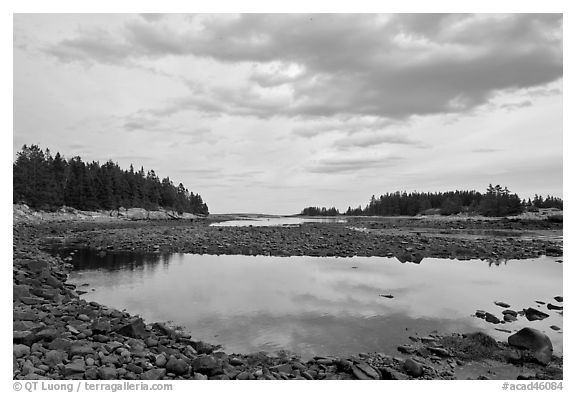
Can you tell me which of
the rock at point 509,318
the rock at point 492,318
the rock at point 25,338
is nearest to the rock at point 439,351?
the rock at point 492,318

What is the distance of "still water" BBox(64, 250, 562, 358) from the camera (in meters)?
10.1

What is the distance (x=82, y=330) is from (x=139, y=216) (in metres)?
97.2

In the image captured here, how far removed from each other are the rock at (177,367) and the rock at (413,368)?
4.89 meters

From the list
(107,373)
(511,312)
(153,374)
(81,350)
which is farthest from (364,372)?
(511,312)

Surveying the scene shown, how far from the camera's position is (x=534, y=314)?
1230 centimetres

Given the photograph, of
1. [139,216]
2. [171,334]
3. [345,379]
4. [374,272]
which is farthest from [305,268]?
[139,216]

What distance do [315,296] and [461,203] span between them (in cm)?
14737

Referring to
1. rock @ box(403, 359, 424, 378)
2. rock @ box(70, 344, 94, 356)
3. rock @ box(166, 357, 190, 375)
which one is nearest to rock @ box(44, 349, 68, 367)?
rock @ box(70, 344, 94, 356)

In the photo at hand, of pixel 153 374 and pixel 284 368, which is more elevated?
pixel 153 374

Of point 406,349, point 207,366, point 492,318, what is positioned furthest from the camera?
point 492,318

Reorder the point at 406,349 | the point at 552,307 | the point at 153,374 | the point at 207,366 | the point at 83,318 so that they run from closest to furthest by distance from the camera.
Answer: the point at 153,374
the point at 207,366
the point at 406,349
the point at 83,318
the point at 552,307

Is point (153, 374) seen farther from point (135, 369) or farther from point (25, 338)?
point (25, 338)
